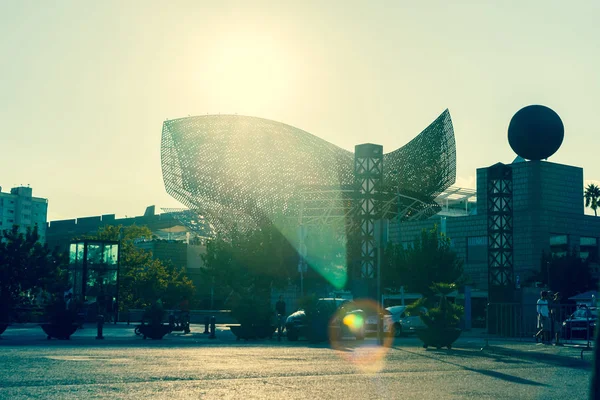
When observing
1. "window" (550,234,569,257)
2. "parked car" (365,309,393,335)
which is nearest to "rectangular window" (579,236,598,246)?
"window" (550,234,569,257)

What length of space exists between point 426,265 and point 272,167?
34465 mm

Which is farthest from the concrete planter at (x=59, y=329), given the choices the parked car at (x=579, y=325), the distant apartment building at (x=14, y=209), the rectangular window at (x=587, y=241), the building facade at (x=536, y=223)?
the distant apartment building at (x=14, y=209)

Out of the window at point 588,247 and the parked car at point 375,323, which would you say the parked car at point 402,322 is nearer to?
the parked car at point 375,323

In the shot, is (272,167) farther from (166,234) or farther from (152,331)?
(152,331)

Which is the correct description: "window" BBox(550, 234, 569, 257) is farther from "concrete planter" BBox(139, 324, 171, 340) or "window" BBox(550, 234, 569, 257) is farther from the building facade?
"concrete planter" BBox(139, 324, 171, 340)

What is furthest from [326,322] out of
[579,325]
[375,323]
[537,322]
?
[537,322]

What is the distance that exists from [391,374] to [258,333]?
16.4m

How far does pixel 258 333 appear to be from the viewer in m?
31.7

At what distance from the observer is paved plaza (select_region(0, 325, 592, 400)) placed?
12.3 metres

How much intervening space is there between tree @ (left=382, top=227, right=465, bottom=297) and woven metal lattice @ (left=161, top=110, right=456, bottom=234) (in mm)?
24404

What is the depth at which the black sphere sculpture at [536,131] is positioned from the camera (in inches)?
2584

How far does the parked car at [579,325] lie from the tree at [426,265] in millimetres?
35467

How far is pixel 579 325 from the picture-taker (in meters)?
28.0

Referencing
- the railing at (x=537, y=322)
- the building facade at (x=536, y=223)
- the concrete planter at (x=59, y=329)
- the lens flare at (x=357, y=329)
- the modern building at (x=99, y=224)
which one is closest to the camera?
the lens flare at (x=357, y=329)
